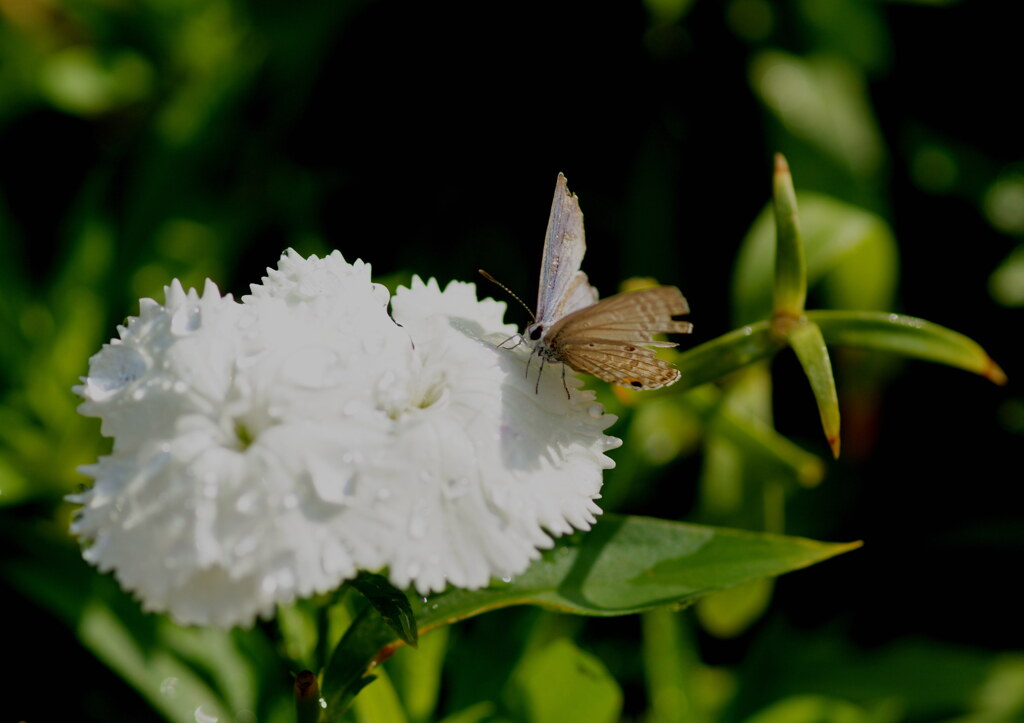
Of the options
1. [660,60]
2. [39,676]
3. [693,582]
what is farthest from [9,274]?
[693,582]

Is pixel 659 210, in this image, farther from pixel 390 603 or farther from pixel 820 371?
pixel 390 603

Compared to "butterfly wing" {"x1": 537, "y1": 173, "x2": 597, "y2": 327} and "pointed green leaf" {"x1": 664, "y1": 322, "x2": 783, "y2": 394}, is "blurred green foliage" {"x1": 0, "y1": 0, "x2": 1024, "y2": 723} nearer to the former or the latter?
"pointed green leaf" {"x1": 664, "y1": 322, "x2": 783, "y2": 394}

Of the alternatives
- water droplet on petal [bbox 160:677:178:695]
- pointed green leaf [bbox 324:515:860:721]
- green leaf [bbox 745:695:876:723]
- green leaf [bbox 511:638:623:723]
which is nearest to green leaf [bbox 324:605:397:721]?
pointed green leaf [bbox 324:515:860:721]

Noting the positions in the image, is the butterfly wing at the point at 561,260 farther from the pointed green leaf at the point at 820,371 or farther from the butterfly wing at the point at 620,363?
the pointed green leaf at the point at 820,371

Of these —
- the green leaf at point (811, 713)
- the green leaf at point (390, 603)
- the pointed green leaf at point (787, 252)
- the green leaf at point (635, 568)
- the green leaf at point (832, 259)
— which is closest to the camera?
the green leaf at point (390, 603)

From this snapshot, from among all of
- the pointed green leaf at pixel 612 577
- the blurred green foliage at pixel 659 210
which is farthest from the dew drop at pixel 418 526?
the blurred green foliage at pixel 659 210

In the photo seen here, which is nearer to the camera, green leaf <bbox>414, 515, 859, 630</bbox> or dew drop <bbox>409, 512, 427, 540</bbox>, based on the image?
dew drop <bbox>409, 512, 427, 540</bbox>
